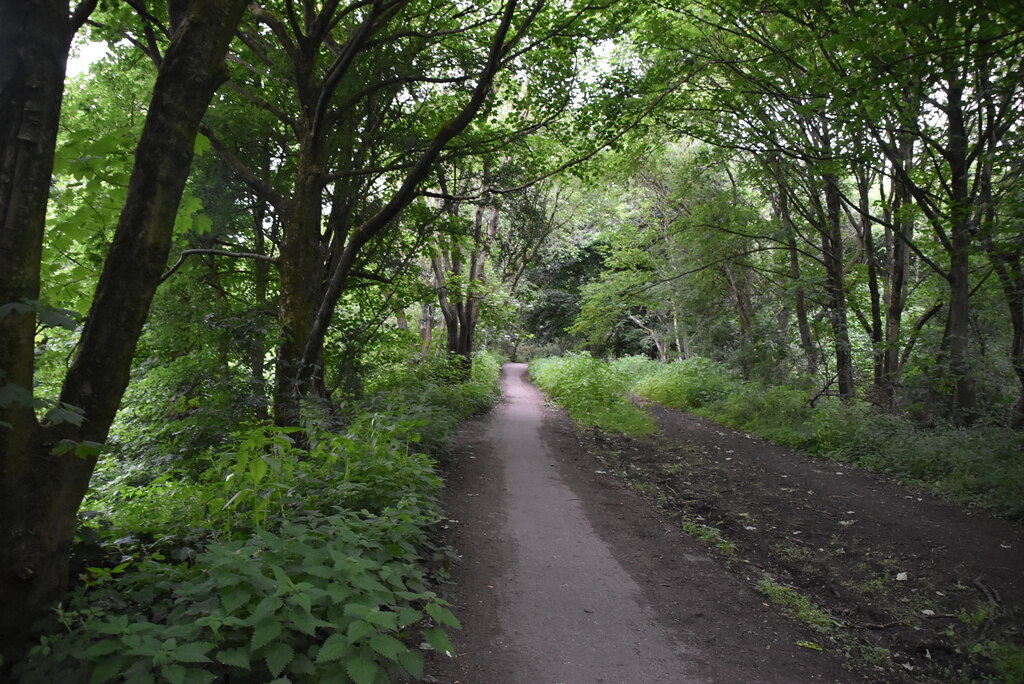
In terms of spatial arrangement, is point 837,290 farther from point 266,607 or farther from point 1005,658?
point 266,607

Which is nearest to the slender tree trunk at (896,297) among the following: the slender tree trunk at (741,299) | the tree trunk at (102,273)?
the slender tree trunk at (741,299)

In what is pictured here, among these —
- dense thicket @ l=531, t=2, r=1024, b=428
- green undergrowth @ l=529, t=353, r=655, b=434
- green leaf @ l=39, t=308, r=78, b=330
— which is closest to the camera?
green leaf @ l=39, t=308, r=78, b=330

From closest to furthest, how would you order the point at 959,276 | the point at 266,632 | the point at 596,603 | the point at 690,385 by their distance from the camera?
the point at 266,632, the point at 596,603, the point at 959,276, the point at 690,385

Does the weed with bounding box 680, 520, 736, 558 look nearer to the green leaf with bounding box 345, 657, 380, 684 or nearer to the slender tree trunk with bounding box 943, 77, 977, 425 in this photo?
the green leaf with bounding box 345, 657, 380, 684

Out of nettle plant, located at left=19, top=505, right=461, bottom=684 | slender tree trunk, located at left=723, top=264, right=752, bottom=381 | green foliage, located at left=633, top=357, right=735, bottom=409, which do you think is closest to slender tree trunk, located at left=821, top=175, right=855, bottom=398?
green foliage, located at left=633, top=357, right=735, bottom=409

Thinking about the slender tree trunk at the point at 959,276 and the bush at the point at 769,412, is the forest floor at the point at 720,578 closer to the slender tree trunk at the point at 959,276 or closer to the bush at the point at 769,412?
the bush at the point at 769,412

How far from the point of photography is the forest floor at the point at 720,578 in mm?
3541

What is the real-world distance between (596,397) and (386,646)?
1285cm

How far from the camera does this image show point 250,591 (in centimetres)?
251

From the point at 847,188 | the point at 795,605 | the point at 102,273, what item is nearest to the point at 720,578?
the point at 795,605

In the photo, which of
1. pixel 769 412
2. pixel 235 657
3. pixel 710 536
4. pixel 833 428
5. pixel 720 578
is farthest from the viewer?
pixel 769 412

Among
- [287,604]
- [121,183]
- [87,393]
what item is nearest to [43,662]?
[287,604]

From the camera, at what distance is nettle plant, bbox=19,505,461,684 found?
6.88 feet

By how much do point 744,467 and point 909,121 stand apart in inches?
229
